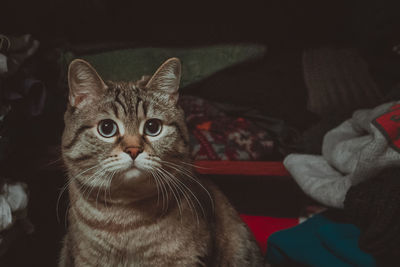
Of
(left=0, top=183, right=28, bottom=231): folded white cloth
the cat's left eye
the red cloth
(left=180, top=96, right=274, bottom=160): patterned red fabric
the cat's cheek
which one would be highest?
the cat's left eye

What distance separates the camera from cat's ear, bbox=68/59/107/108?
2.29 feet

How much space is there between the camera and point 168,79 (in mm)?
768

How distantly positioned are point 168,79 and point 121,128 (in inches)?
6.4

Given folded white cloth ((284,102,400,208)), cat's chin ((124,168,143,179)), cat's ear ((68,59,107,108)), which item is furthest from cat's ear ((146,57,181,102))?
folded white cloth ((284,102,400,208))

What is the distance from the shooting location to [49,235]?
111 centimetres

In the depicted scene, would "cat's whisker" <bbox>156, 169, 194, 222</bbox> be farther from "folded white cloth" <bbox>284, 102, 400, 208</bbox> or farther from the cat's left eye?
"folded white cloth" <bbox>284, 102, 400, 208</bbox>

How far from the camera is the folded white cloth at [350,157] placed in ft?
2.50

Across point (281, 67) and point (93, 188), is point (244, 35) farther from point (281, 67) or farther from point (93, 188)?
point (93, 188)

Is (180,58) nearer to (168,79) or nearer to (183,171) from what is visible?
(168,79)

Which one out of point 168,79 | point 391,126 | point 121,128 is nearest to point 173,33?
point 168,79

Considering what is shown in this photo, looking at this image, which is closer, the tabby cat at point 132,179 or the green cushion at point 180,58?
the tabby cat at point 132,179

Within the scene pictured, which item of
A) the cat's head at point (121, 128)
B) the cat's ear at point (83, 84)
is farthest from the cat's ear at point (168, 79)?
the cat's ear at point (83, 84)

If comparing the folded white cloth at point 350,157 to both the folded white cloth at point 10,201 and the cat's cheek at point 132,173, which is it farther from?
the folded white cloth at point 10,201

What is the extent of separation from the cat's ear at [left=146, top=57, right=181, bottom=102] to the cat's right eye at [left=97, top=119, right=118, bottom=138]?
13 cm
